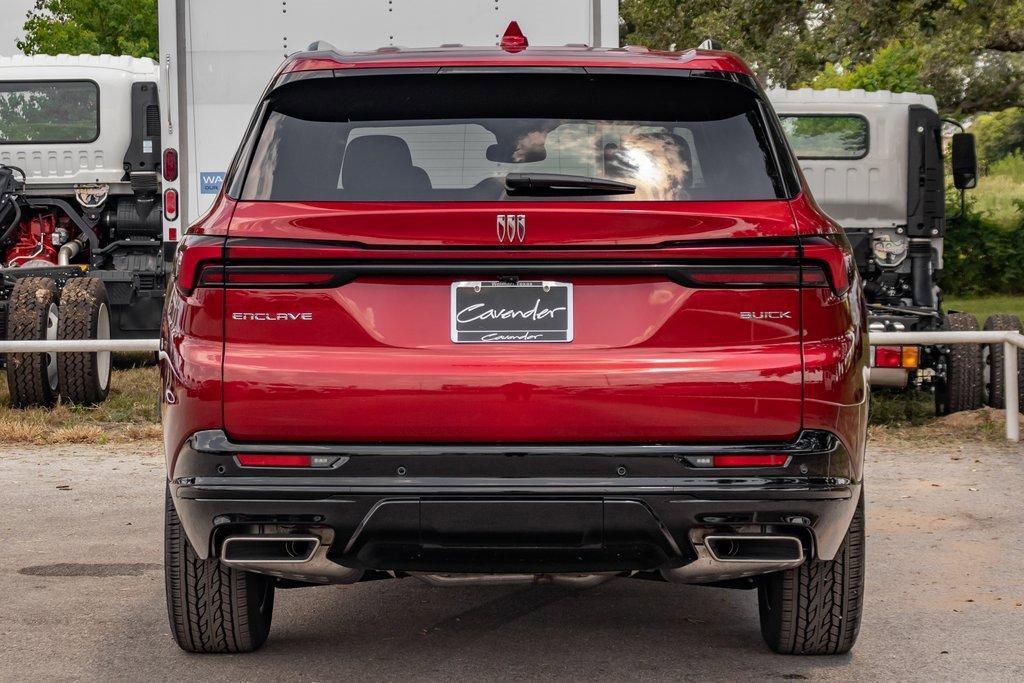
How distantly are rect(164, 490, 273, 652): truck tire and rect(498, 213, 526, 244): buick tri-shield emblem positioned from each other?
1.37 meters

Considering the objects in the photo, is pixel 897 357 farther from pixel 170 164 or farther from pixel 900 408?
pixel 170 164

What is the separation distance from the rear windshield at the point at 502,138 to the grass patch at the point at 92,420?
5579mm

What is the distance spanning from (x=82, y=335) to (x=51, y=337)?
0.25 m

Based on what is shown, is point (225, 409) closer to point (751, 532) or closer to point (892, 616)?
point (751, 532)

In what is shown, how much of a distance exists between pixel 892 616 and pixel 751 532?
1674mm

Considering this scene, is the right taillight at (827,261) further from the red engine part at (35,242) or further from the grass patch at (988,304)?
the grass patch at (988,304)

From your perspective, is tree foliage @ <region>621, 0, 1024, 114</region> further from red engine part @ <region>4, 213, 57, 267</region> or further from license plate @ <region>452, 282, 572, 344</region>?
license plate @ <region>452, 282, 572, 344</region>

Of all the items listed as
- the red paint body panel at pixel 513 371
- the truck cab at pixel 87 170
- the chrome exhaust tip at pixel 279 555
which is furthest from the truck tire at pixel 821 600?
the truck cab at pixel 87 170

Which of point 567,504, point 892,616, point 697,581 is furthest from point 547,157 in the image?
point 892,616

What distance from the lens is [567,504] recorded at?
4.12 m

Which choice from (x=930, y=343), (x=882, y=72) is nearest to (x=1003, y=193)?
(x=882, y=72)

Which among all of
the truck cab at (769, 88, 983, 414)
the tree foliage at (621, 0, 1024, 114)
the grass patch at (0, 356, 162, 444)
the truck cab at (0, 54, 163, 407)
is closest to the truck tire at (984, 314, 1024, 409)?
the truck cab at (769, 88, 983, 414)

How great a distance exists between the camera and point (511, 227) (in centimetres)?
420

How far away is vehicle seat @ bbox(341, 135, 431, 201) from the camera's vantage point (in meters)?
4.31
